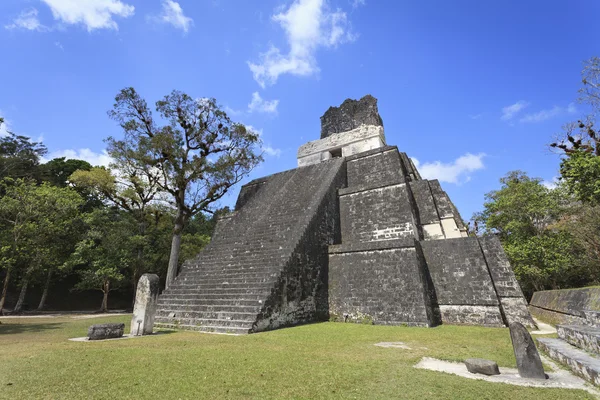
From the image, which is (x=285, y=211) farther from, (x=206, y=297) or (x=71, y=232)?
(x=71, y=232)

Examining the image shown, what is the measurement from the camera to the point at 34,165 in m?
22.3

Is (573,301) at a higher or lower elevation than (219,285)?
lower

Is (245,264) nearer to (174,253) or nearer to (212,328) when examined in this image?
(212,328)

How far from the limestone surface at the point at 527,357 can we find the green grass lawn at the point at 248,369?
1.59ft

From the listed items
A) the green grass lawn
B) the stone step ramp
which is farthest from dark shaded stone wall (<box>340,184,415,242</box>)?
the stone step ramp

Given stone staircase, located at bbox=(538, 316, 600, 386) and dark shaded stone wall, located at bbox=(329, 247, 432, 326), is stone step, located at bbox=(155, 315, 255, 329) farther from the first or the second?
stone staircase, located at bbox=(538, 316, 600, 386)

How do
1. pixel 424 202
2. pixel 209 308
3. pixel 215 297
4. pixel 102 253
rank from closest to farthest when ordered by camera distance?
pixel 209 308, pixel 215 297, pixel 424 202, pixel 102 253

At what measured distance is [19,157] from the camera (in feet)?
72.1

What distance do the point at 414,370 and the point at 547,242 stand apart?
18168 millimetres

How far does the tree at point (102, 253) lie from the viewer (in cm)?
1565

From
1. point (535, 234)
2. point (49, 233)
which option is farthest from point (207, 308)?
point (535, 234)

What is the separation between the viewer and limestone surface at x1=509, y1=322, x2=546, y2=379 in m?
3.38

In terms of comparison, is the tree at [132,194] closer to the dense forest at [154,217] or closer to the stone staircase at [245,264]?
the dense forest at [154,217]

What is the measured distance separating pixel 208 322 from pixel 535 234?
20455mm
